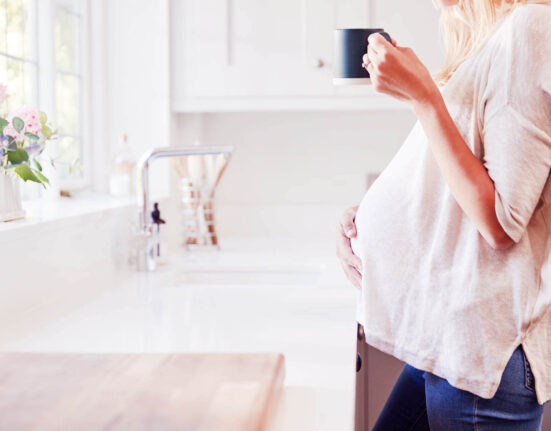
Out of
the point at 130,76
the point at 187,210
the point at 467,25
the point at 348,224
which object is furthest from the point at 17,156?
the point at 130,76

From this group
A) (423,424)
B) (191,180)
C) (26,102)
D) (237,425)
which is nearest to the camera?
(237,425)

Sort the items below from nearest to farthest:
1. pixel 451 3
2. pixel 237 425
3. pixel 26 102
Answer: pixel 237 425 → pixel 451 3 → pixel 26 102

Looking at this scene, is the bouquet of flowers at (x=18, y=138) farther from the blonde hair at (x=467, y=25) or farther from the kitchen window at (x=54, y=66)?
the blonde hair at (x=467, y=25)

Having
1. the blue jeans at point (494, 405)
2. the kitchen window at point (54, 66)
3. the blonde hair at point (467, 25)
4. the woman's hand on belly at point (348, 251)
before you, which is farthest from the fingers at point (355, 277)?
the kitchen window at point (54, 66)

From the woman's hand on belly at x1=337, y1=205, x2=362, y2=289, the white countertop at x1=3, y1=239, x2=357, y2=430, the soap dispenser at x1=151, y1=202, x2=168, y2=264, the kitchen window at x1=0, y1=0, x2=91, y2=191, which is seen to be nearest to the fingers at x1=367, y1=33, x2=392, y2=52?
the woman's hand on belly at x1=337, y1=205, x2=362, y2=289

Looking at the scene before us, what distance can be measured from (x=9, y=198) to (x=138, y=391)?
2.66ft

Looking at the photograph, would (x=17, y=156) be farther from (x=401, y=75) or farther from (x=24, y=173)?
(x=401, y=75)

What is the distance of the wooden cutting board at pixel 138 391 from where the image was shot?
30.1 inches

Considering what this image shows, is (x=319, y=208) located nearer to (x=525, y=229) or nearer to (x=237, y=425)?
(x=525, y=229)

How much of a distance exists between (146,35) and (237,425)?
6.57ft

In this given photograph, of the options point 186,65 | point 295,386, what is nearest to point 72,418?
point 295,386

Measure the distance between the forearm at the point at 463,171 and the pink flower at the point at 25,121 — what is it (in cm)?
84

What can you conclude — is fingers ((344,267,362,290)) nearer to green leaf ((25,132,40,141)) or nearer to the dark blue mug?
the dark blue mug

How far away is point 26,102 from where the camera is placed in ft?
6.98
